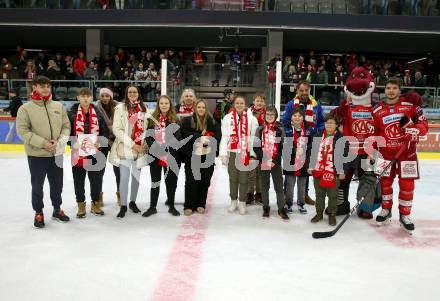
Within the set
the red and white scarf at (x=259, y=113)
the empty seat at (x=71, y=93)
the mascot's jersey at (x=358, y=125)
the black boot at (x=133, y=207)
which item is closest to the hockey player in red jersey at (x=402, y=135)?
the mascot's jersey at (x=358, y=125)

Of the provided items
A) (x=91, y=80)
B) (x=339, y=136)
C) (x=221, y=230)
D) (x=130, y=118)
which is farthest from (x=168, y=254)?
(x=91, y=80)

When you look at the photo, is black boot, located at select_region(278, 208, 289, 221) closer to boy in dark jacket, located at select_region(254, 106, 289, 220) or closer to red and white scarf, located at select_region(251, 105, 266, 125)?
boy in dark jacket, located at select_region(254, 106, 289, 220)

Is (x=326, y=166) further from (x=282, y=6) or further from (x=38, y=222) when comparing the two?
(x=282, y=6)

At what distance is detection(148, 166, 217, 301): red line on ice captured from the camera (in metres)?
2.71

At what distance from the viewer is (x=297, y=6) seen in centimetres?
1348

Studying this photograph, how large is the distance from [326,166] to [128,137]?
2.05 m

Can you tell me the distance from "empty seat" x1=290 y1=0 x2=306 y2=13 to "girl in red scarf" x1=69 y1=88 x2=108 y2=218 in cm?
1037

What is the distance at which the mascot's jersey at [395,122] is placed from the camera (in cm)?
400

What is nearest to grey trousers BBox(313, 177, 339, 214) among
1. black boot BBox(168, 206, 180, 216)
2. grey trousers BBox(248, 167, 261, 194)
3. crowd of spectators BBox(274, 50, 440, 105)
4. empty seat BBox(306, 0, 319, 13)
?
grey trousers BBox(248, 167, 261, 194)

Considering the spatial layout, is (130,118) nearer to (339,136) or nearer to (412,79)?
(339,136)

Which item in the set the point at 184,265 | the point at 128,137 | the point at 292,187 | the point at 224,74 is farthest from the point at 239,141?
the point at 224,74

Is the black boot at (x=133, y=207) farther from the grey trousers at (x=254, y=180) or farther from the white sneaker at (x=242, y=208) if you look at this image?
the grey trousers at (x=254, y=180)

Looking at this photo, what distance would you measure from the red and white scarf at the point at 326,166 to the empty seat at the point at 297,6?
393 inches

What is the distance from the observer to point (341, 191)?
4.64 m
